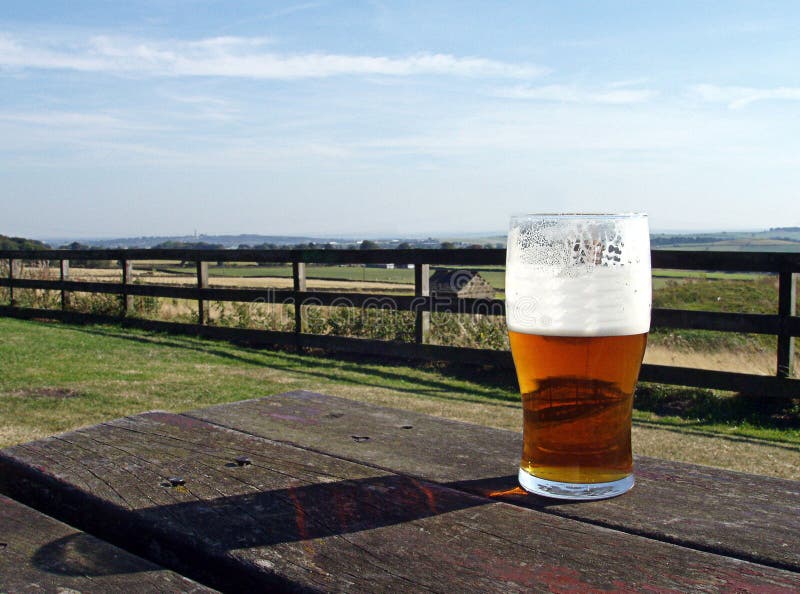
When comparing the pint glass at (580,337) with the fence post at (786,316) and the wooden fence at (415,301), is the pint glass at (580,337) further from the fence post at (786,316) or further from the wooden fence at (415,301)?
the fence post at (786,316)

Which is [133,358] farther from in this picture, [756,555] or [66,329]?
[756,555]

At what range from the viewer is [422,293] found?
7.68 metres

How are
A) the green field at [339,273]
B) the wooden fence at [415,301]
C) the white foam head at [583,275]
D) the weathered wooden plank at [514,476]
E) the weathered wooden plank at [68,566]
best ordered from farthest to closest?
the green field at [339,273]
the wooden fence at [415,301]
the white foam head at [583,275]
the weathered wooden plank at [514,476]
the weathered wooden plank at [68,566]

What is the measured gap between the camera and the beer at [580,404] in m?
1.11

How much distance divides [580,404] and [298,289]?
7.83 m

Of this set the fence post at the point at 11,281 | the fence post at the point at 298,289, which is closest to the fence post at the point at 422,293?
the fence post at the point at 298,289

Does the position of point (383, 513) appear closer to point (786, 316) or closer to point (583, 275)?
point (583, 275)

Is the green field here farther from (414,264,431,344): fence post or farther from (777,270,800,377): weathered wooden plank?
(777,270,800,377): weathered wooden plank

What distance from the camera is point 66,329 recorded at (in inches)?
413

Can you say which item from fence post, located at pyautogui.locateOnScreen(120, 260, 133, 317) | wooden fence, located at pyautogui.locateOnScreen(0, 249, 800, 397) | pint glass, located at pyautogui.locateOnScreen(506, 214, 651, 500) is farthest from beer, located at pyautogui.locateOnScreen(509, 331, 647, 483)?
fence post, located at pyautogui.locateOnScreen(120, 260, 133, 317)

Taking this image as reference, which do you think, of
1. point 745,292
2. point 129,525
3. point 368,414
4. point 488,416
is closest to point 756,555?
point 129,525

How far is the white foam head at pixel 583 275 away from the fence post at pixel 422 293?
21.4 ft

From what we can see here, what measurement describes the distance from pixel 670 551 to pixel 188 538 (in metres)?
0.58

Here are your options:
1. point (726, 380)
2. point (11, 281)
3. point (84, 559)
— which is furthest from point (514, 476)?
point (11, 281)
